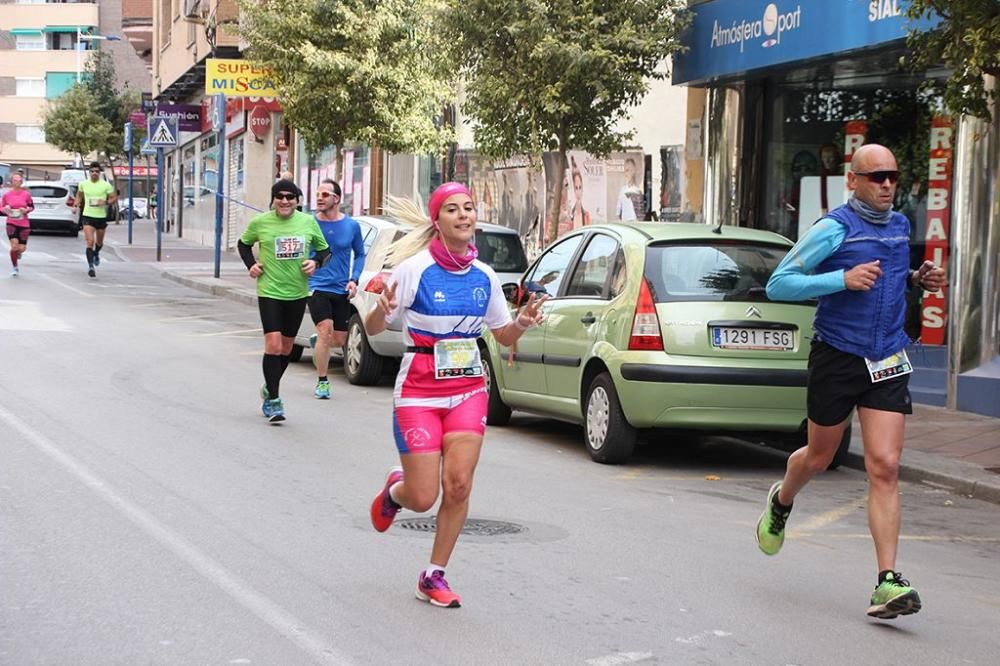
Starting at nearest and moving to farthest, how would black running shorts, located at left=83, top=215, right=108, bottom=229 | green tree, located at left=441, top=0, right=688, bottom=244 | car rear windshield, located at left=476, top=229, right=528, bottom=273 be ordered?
car rear windshield, located at left=476, top=229, right=528, bottom=273 → green tree, located at left=441, top=0, right=688, bottom=244 → black running shorts, located at left=83, top=215, right=108, bottom=229

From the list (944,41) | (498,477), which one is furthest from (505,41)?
(498,477)

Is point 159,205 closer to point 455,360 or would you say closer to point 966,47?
point 966,47

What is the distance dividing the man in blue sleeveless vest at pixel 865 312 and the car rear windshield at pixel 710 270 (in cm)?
325

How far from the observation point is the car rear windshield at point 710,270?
9750mm

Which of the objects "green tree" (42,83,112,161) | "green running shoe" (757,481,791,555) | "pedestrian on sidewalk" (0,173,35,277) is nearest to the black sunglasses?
"green running shoe" (757,481,791,555)

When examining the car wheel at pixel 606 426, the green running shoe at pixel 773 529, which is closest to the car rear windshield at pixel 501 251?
the car wheel at pixel 606 426

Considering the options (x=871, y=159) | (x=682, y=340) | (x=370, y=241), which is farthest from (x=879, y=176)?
(x=370, y=241)

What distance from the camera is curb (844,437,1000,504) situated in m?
9.55

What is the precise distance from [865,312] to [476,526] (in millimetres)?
2333

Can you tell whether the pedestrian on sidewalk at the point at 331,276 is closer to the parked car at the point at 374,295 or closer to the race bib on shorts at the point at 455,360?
the parked car at the point at 374,295

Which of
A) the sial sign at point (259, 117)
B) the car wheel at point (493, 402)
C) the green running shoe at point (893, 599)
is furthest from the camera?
the sial sign at point (259, 117)

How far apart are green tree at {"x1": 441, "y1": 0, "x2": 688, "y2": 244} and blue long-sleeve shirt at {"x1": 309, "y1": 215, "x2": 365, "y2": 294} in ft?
11.0

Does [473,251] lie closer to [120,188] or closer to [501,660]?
[501,660]

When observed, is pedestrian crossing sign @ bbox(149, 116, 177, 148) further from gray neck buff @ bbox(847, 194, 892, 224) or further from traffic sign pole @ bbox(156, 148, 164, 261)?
gray neck buff @ bbox(847, 194, 892, 224)
